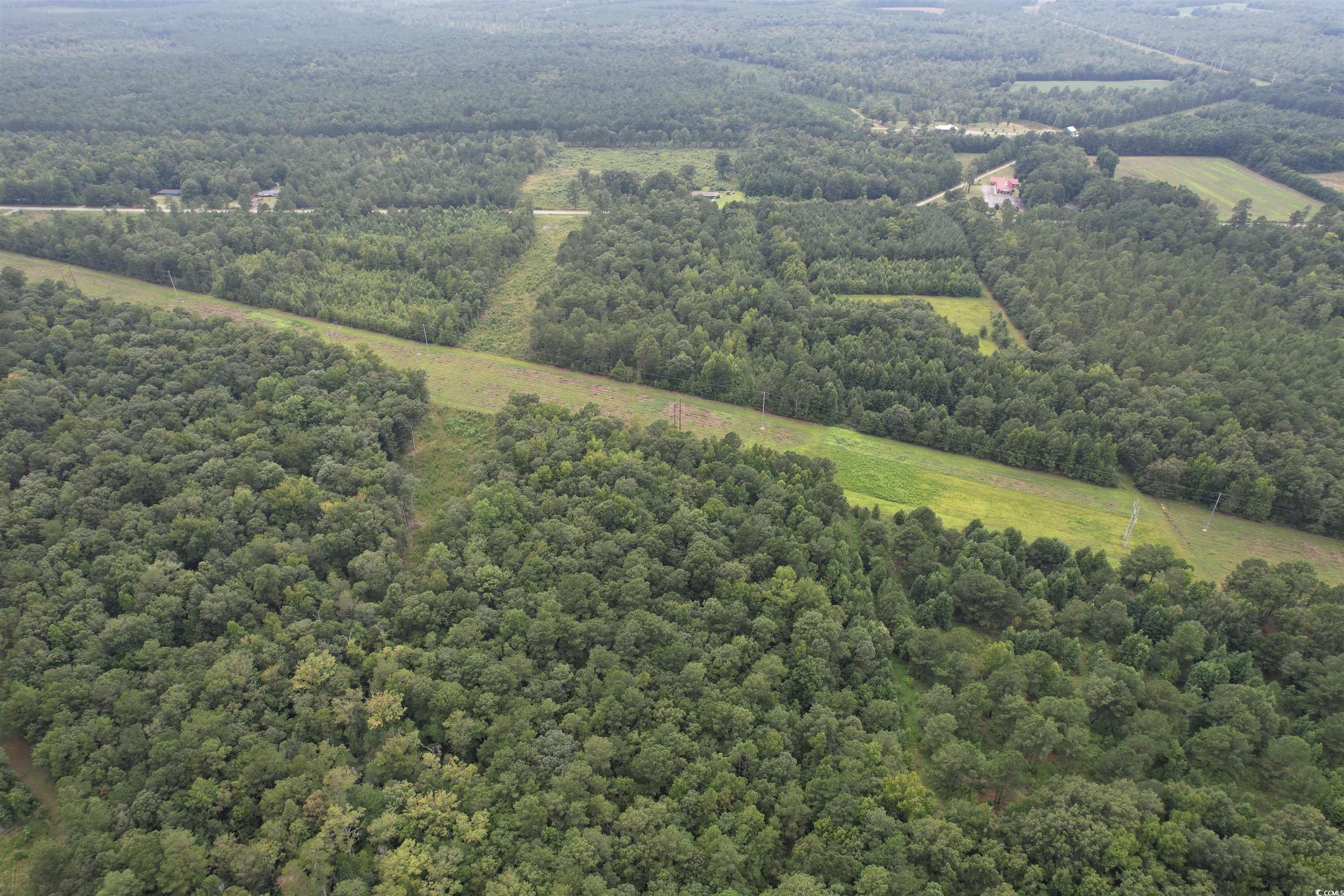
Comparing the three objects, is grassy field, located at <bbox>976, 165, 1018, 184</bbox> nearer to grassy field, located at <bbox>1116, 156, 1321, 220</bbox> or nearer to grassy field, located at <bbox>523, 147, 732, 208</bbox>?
grassy field, located at <bbox>1116, 156, 1321, 220</bbox>

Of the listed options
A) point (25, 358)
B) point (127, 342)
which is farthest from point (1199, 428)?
point (25, 358)

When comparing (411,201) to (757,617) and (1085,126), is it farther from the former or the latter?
(1085,126)

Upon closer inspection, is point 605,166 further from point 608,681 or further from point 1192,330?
point 608,681

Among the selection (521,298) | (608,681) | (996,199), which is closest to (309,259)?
(521,298)

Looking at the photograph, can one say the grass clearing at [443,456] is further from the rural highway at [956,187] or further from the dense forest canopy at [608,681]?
the rural highway at [956,187]

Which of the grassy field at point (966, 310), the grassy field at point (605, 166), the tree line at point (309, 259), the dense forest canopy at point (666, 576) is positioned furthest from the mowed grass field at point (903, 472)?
the grassy field at point (605, 166)
